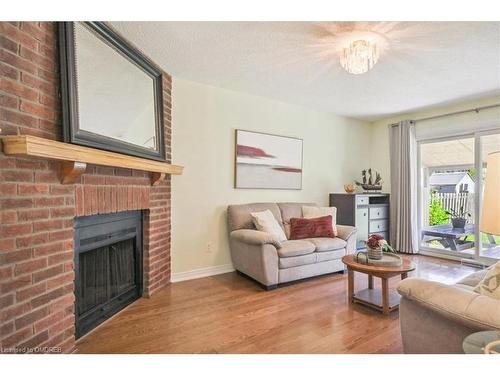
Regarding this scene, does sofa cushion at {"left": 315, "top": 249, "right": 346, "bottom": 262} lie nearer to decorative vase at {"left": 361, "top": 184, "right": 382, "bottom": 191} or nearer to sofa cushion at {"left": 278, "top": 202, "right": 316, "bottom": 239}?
sofa cushion at {"left": 278, "top": 202, "right": 316, "bottom": 239}

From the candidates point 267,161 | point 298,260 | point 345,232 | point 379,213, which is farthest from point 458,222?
point 267,161

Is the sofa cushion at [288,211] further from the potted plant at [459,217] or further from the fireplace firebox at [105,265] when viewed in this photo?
the potted plant at [459,217]

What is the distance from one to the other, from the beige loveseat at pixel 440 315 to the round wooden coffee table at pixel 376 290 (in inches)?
28.0

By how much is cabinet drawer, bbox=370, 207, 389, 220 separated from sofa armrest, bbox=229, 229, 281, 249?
7.45ft

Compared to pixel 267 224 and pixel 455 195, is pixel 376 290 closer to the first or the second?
pixel 267 224

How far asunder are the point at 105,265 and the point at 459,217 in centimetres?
471

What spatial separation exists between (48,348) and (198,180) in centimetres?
204

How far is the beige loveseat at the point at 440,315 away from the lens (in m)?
1.12

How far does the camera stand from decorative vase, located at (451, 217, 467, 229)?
13.0ft

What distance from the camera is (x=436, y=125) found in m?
4.12

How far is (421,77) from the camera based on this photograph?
295cm

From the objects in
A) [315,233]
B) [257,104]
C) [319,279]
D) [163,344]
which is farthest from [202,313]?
[257,104]
